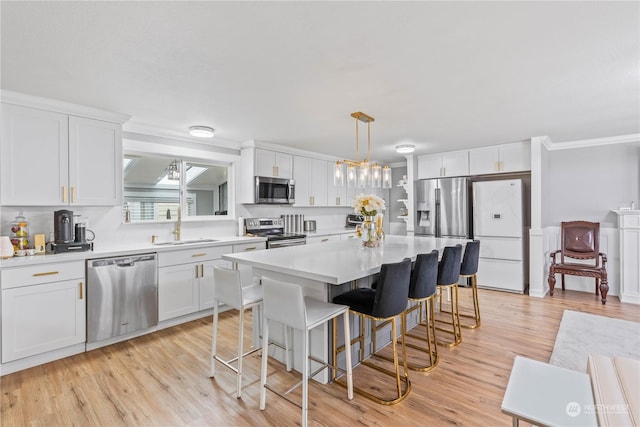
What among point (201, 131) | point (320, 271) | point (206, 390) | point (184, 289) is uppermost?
point (201, 131)

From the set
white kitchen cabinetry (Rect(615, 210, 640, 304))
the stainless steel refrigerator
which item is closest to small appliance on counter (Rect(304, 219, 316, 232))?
the stainless steel refrigerator

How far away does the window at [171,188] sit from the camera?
3.91 meters

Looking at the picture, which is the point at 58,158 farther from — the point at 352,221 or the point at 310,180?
the point at 352,221

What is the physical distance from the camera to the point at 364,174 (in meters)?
3.44

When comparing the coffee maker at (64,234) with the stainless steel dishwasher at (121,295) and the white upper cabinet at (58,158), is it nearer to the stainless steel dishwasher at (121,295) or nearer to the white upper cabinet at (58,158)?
the white upper cabinet at (58,158)

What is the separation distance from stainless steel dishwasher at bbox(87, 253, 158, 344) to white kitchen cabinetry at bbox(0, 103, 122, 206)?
694 millimetres

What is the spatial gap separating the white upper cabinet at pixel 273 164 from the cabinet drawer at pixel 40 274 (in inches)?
98.5

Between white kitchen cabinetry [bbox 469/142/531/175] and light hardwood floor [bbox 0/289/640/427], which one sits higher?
white kitchen cabinetry [bbox 469/142/531/175]

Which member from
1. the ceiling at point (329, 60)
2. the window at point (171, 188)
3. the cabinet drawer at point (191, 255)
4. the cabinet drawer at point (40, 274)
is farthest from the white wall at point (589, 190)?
the cabinet drawer at point (40, 274)

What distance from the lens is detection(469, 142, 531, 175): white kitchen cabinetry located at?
4.80 m

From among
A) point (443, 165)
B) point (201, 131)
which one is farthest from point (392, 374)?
point (443, 165)

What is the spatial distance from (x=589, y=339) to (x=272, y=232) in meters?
4.11

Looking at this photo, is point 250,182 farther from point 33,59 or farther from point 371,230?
point 33,59

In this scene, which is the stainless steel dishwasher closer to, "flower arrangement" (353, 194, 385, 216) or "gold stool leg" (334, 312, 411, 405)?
"gold stool leg" (334, 312, 411, 405)
